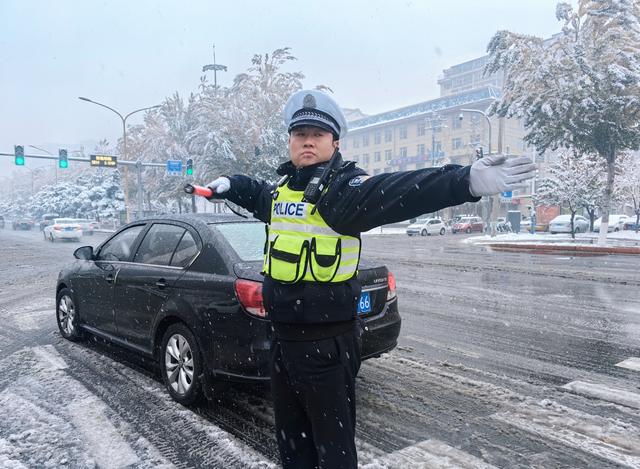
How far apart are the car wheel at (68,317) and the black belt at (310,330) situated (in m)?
4.28

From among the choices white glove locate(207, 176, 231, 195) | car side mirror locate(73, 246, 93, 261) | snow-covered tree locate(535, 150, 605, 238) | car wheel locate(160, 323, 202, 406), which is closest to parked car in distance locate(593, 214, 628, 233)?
snow-covered tree locate(535, 150, 605, 238)

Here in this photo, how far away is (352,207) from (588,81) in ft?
63.2

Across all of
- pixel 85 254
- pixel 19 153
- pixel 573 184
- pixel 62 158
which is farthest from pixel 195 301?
pixel 19 153

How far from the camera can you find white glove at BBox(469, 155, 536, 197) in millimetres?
1743

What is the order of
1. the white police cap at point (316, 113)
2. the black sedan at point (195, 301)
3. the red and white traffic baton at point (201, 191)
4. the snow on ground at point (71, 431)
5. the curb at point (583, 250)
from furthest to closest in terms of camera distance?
1. the curb at point (583, 250)
2. the black sedan at point (195, 301)
3. the snow on ground at point (71, 431)
4. the red and white traffic baton at point (201, 191)
5. the white police cap at point (316, 113)

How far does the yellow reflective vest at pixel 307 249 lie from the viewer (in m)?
2.08

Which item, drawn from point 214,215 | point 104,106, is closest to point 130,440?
point 214,215

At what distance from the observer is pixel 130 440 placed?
3336mm

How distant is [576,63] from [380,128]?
60.4 meters

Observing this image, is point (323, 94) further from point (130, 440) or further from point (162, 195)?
point (162, 195)

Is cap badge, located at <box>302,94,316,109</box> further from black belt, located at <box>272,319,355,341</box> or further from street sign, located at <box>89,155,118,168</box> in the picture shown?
street sign, located at <box>89,155,118,168</box>

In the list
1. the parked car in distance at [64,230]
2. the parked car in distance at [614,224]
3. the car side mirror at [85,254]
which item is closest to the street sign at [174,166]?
the parked car in distance at [64,230]

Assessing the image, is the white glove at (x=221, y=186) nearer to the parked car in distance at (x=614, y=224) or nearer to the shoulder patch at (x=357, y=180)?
the shoulder patch at (x=357, y=180)

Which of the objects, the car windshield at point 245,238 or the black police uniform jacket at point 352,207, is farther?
the car windshield at point 245,238
